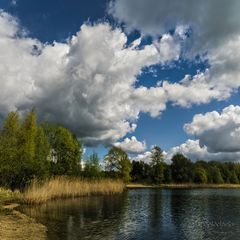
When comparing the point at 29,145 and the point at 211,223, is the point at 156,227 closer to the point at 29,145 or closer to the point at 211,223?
the point at 211,223

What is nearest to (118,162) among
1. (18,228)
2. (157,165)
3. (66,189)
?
(157,165)

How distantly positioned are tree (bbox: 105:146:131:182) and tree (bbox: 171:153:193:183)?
31.9 meters

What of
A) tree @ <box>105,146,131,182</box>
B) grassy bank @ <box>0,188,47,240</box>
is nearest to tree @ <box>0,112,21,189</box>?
grassy bank @ <box>0,188,47,240</box>

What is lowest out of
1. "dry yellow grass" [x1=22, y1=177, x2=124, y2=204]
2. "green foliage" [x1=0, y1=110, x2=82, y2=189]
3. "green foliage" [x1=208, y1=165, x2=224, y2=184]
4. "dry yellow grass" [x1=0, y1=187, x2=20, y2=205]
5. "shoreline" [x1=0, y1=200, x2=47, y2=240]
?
"shoreline" [x1=0, y1=200, x2=47, y2=240]

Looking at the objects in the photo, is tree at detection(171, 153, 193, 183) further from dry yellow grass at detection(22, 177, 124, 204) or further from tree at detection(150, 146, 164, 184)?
dry yellow grass at detection(22, 177, 124, 204)

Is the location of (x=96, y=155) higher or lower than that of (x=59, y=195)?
higher

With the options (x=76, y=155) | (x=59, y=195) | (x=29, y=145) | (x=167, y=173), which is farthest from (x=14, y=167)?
(x=167, y=173)

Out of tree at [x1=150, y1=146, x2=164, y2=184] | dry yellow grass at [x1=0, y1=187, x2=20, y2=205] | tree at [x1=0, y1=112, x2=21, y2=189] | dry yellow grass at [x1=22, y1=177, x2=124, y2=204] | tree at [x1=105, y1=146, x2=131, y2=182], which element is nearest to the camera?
tree at [x1=0, y1=112, x2=21, y2=189]

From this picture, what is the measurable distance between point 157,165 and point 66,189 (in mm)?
92085

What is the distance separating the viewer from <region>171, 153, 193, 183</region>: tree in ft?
445

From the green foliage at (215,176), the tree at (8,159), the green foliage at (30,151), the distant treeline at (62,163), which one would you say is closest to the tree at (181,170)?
the distant treeline at (62,163)

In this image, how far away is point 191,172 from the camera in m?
136

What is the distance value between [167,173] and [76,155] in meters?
62.4

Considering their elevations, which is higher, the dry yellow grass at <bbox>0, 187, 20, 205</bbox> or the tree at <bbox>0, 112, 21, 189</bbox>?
the tree at <bbox>0, 112, 21, 189</bbox>
